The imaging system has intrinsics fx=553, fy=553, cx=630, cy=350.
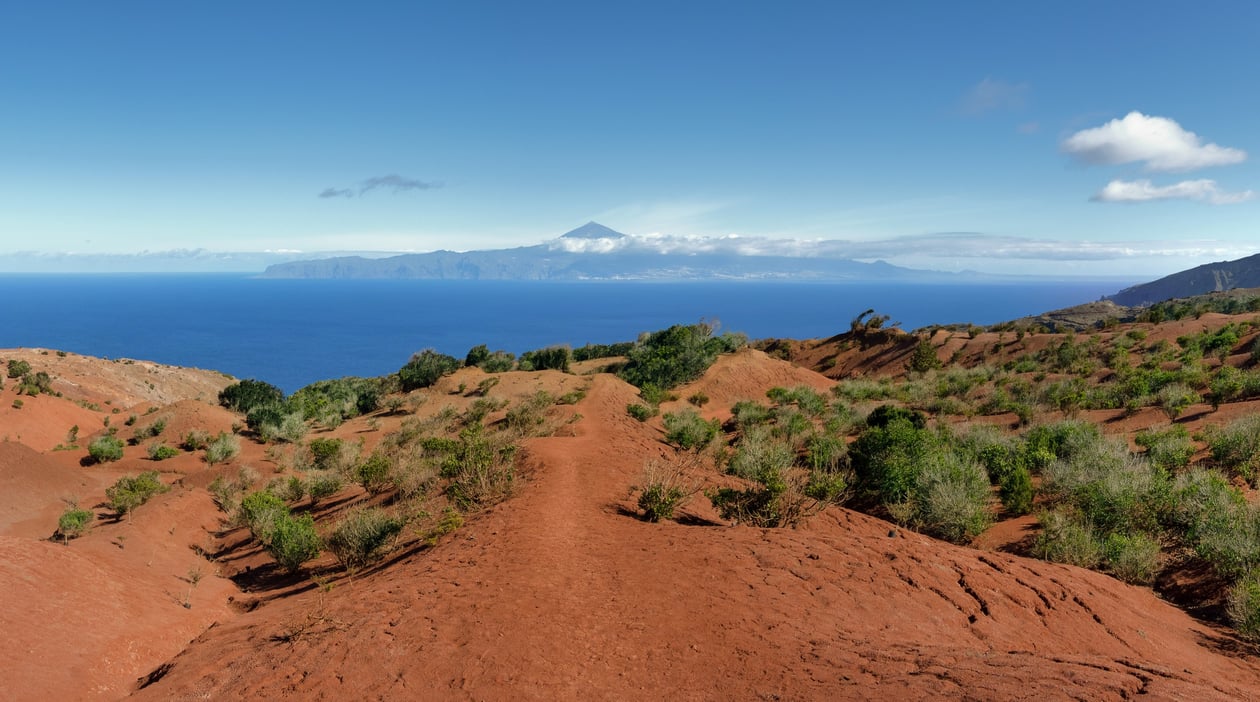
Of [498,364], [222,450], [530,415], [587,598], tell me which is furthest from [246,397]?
[587,598]

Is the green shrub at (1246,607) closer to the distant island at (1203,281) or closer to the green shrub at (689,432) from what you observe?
the green shrub at (689,432)

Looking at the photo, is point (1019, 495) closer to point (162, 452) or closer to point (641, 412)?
point (641, 412)

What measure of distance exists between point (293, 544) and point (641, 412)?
44.9 ft

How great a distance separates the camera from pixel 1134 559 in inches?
344

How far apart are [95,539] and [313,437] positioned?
541 inches

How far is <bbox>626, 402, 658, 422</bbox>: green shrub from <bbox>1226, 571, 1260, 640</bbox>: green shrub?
54.8ft

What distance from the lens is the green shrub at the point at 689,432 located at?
60.7ft

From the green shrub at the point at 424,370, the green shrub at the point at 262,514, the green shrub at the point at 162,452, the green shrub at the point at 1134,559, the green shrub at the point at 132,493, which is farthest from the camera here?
the green shrub at the point at 424,370

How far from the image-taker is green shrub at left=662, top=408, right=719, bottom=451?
18.5m

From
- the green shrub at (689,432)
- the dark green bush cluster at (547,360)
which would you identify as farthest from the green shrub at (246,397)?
the green shrub at (689,432)

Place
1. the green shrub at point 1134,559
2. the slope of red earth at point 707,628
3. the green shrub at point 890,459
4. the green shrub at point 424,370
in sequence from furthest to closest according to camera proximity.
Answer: the green shrub at point 424,370 < the green shrub at point 890,459 < the green shrub at point 1134,559 < the slope of red earth at point 707,628

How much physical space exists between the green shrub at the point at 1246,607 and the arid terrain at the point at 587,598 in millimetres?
180

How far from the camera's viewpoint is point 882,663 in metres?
5.75

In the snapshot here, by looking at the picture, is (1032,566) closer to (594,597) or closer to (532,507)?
(594,597)
